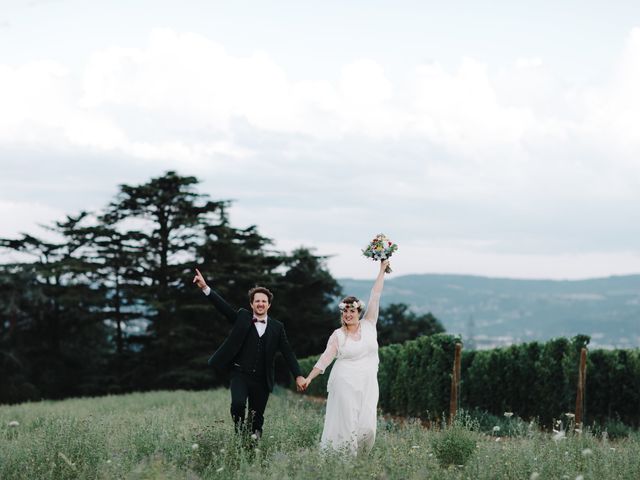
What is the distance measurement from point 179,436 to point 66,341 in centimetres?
3689

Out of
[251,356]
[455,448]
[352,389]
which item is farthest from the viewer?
[251,356]

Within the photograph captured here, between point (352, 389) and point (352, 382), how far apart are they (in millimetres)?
75

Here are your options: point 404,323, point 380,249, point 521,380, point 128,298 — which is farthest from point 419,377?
point 404,323

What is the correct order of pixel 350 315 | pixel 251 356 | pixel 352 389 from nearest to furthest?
pixel 352 389
pixel 350 315
pixel 251 356

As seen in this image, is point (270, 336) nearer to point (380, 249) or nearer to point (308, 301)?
point (380, 249)

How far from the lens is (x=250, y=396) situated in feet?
29.8

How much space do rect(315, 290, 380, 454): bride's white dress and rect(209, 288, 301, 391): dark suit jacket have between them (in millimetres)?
598

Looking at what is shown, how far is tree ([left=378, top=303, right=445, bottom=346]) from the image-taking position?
5113cm

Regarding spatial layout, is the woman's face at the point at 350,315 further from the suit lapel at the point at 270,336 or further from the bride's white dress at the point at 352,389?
the suit lapel at the point at 270,336

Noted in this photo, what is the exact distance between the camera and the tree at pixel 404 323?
5113cm

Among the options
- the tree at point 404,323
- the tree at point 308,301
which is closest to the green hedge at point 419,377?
the tree at point 308,301

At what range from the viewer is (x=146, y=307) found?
4250cm

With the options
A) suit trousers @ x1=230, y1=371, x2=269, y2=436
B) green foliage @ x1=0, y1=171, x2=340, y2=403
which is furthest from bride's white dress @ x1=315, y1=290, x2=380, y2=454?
green foliage @ x1=0, y1=171, x2=340, y2=403

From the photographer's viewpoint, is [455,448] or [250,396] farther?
[250,396]
